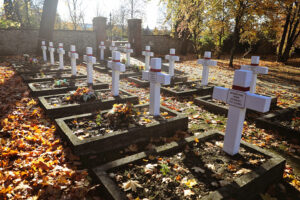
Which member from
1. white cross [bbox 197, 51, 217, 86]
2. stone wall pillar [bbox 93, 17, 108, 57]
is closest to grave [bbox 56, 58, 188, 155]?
white cross [bbox 197, 51, 217, 86]

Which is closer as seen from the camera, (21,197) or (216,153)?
(21,197)

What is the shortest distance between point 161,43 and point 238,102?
20103 mm

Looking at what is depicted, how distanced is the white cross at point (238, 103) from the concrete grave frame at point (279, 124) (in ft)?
5.80

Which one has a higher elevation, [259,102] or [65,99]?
[259,102]

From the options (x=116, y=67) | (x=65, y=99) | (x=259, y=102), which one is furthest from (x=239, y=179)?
(x=65, y=99)

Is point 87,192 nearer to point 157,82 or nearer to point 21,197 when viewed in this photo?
point 21,197

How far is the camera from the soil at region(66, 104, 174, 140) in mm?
4168

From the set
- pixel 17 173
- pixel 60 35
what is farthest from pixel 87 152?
pixel 60 35

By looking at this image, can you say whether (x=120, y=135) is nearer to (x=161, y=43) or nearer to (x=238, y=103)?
(x=238, y=103)

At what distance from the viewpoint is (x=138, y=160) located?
130 inches

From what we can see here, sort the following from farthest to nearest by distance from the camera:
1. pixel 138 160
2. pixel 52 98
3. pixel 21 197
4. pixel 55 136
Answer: pixel 52 98 < pixel 55 136 < pixel 138 160 < pixel 21 197

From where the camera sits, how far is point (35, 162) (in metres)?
3.43

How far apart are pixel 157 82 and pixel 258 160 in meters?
2.44

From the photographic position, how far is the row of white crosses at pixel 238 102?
3002 mm
